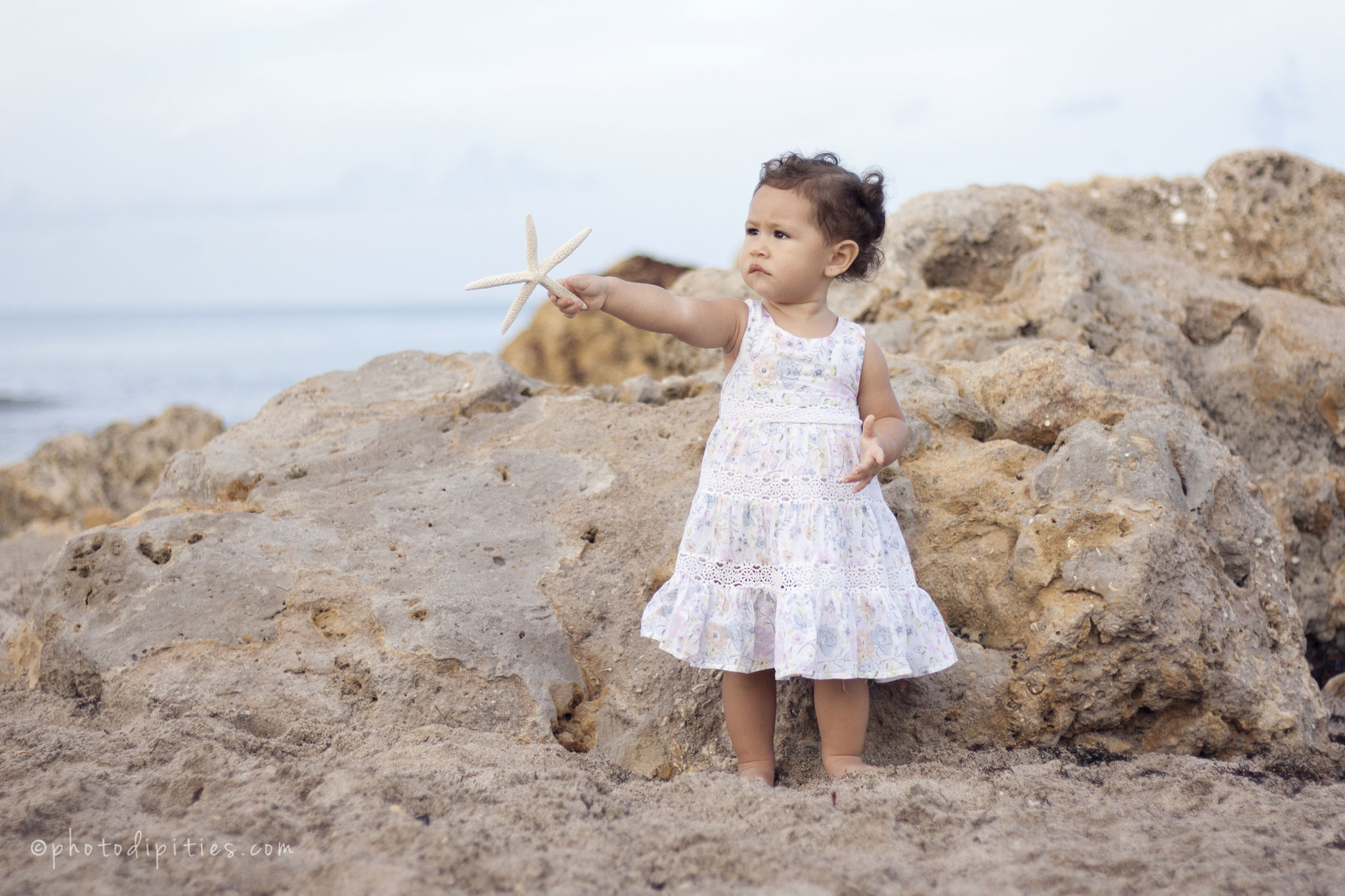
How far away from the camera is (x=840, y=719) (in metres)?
2.86

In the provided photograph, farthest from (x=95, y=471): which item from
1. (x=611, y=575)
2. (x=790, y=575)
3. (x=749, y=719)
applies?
(x=790, y=575)

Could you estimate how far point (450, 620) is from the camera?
3088mm

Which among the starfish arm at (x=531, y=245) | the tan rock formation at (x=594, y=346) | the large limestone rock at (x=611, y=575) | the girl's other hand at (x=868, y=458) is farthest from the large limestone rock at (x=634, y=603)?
the tan rock formation at (x=594, y=346)

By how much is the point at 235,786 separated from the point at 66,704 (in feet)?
3.15

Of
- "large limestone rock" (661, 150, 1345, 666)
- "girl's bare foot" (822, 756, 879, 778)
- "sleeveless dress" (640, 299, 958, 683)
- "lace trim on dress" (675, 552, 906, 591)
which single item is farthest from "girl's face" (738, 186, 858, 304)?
"large limestone rock" (661, 150, 1345, 666)

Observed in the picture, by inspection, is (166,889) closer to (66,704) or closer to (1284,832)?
(66,704)

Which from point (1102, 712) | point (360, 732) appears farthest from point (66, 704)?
point (1102, 712)

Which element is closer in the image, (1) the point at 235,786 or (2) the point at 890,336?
(1) the point at 235,786

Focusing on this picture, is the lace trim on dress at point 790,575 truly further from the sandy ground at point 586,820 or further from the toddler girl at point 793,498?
the sandy ground at point 586,820

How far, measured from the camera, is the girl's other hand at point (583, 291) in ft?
8.94

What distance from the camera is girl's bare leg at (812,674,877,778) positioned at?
286 centimetres

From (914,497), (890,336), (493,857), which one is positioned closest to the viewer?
(493,857)

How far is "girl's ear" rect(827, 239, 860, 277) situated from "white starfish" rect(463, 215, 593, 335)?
30.3 inches

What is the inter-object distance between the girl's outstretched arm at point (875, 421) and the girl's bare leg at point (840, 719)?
556mm
